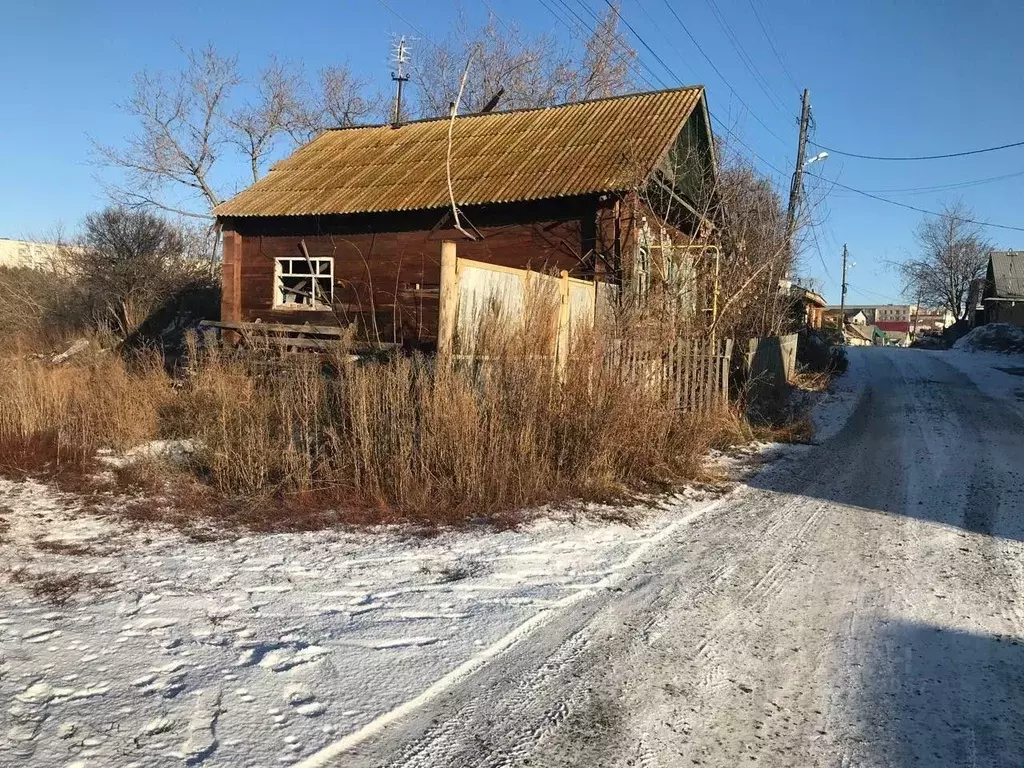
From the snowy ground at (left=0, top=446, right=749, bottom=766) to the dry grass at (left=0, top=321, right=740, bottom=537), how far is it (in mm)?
560

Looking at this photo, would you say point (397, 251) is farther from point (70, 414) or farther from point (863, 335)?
point (863, 335)

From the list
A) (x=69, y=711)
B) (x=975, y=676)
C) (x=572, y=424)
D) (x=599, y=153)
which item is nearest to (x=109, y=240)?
(x=599, y=153)

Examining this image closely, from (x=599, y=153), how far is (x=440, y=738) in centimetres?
1221

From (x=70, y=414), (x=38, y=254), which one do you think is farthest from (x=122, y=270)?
(x=70, y=414)

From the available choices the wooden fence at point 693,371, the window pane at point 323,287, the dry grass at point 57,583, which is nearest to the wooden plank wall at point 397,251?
the window pane at point 323,287

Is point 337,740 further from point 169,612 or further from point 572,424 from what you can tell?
point 572,424

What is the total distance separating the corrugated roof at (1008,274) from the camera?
43.4 meters

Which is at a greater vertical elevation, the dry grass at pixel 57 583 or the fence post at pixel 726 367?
the fence post at pixel 726 367

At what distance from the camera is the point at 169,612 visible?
371cm

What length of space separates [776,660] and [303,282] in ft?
46.6

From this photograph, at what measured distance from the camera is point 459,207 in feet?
44.2

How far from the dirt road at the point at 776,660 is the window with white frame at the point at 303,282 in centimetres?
1140

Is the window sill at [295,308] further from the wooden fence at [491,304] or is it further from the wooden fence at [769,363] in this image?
the wooden fence at [491,304]

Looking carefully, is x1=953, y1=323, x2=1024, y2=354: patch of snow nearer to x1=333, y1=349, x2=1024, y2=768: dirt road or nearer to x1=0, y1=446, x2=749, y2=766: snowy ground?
x1=333, y1=349, x2=1024, y2=768: dirt road
